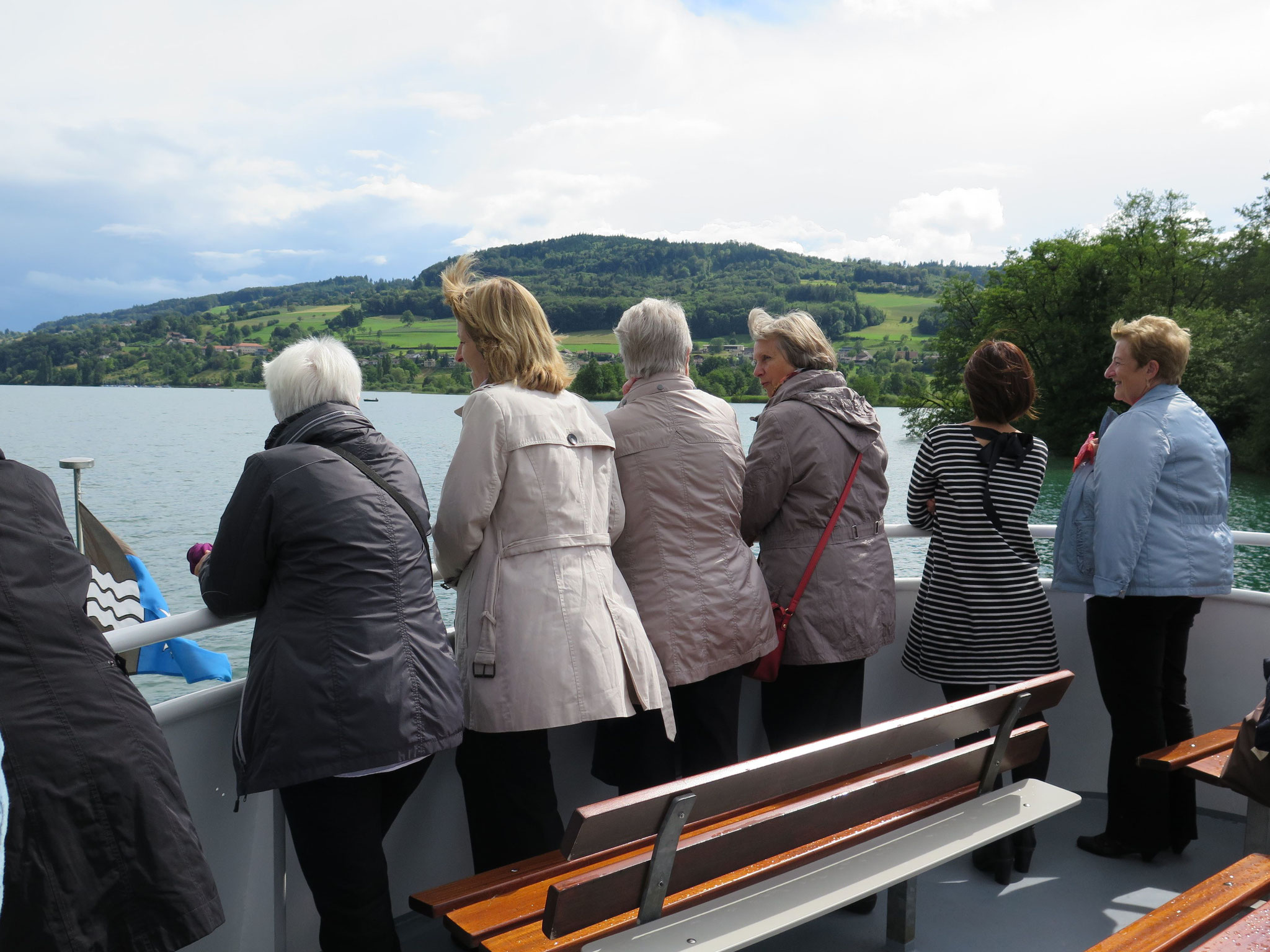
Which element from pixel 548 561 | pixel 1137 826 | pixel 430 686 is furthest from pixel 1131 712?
pixel 430 686

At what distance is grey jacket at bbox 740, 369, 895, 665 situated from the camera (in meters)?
2.82

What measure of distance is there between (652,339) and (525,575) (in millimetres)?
735

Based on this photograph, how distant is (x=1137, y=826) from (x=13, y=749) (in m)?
2.92

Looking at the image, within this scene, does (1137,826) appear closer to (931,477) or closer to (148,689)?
(931,477)

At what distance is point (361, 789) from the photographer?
205 centimetres

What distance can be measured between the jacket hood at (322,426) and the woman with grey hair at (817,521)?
1.15 m

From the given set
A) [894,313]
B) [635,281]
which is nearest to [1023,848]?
[635,281]

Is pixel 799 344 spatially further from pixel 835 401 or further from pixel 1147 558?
pixel 1147 558

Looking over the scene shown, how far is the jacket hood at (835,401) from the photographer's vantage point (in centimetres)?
284

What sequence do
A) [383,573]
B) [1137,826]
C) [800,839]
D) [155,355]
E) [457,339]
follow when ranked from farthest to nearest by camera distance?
1. [155,355]
2. [1137,826]
3. [457,339]
4. [800,839]
5. [383,573]

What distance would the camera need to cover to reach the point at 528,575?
230 cm

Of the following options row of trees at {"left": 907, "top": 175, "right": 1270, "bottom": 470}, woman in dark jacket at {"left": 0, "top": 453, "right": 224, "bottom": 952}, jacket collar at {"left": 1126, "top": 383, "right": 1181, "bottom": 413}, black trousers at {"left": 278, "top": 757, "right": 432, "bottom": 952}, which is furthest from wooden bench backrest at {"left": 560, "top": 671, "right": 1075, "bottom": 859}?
row of trees at {"left": 907, "top": 175, "right": 1270, "bottom": 470}

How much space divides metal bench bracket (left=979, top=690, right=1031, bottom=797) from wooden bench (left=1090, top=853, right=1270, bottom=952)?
53 centimetres

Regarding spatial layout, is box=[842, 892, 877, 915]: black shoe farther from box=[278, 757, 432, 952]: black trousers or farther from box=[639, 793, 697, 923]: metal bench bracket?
box=[278, 757, 432, 952]: black trousers
